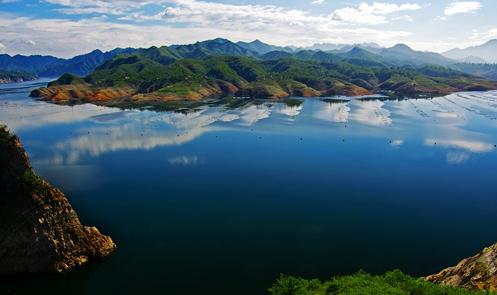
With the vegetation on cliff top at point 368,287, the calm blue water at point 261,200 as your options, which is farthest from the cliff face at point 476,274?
the calm blue water at point 261,200

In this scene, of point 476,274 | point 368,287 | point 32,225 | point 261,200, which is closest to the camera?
point 368,287

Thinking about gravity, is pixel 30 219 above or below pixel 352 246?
above

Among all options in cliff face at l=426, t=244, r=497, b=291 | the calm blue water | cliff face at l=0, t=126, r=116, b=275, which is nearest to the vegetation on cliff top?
cliff face at l=426, t=244, r=497, b=291

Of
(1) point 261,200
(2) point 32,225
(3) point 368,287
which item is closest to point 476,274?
(3) point 368,287

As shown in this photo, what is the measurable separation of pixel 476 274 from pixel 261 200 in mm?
37060

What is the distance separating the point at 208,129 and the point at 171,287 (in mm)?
105446

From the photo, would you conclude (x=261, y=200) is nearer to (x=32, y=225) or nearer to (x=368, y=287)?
(x=32, y=225)

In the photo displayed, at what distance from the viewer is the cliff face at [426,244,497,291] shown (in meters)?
38.8

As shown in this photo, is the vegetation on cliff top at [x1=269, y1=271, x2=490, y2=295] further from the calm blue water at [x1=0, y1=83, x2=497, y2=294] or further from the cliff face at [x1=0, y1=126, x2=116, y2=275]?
the cliff face at [x1=0, y1=126, x2=116, y2=275]

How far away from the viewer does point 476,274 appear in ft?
133

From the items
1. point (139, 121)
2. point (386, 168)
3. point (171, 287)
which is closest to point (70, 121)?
point (139, 121)

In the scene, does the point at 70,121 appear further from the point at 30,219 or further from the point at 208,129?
the point at 30,219

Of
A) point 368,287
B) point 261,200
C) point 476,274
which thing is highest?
point 368,287

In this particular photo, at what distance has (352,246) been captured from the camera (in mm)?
54781
